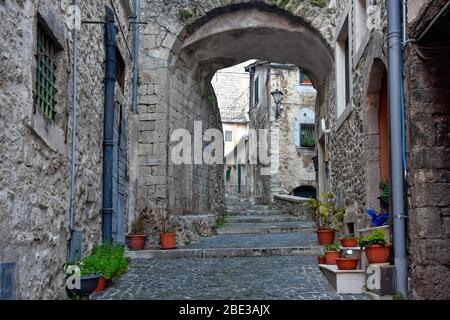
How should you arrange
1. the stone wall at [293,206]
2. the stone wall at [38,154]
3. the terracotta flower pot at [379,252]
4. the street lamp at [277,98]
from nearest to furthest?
the stone wall at [38,154] → the terracotta flower pot at [379,252] → the stone wall at [293,206] → the street lamp at [277,98]

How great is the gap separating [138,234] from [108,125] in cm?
240

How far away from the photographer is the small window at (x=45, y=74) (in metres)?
4.41

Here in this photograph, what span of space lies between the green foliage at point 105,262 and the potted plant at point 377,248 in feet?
8.76

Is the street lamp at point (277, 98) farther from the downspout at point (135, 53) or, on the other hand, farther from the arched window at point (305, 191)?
the downspout at point (135, 53)

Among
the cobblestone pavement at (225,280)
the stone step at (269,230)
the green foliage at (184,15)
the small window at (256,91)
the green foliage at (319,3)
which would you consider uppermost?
the small window at (256,91)

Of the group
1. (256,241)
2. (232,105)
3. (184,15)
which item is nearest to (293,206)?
(256,241)

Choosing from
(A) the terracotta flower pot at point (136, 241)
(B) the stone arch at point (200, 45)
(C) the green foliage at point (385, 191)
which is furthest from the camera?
(B) the stone arch at point (200, 45)

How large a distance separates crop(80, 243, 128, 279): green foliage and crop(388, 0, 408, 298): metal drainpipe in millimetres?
2920

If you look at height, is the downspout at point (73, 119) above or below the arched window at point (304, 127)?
below

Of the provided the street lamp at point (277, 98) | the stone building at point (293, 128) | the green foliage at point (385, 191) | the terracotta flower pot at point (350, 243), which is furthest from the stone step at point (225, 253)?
the stone building at point (293, 128)

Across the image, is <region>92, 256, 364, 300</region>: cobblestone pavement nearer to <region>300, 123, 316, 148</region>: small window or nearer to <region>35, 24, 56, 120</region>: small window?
<region>35, 24, 56, 120</region>: small window
